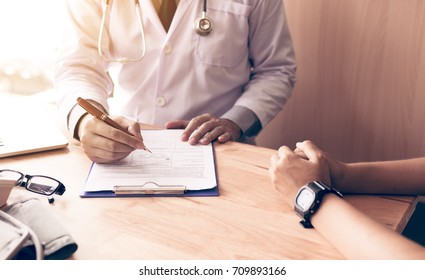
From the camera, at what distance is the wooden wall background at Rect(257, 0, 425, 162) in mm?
1472

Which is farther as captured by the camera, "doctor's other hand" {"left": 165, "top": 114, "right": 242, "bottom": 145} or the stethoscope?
the stethoscope

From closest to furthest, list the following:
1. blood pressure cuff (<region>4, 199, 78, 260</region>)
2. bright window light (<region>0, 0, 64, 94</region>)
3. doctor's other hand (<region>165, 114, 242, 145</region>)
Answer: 1. blood pressure cuff (<region>4, 199, 78, 260</region>)
2. doctor's other hand (<region>165, 114, 242, 145</region>)
3. bright window light (<region>0, 0, 64, 94</region>)

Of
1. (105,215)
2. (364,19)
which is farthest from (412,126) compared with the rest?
(105,215)

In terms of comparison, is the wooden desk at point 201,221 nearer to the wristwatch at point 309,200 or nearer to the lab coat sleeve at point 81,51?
the wristwatch at point 309,200

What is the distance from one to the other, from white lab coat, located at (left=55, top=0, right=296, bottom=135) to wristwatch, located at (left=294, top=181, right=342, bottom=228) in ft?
1.73

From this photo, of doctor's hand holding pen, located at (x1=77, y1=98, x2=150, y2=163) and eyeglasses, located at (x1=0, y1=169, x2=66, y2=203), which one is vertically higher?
doctor's hand holding pen, located at (x1=77, y1=98, x2=150, y2=163)

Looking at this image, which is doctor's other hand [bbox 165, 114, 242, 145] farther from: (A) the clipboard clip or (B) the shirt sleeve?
(A) the clipboard clip

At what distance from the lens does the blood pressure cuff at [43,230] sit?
2.18 feet

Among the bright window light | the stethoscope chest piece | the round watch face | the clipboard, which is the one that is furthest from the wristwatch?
the bright window light

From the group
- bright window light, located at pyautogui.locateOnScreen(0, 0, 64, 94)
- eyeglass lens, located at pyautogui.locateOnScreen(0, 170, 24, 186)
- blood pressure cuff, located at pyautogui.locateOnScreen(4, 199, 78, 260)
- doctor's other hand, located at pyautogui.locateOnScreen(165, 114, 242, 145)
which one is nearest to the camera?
blood pressure cuff, located at pyautogui.locateOnScreen(4, 199, 78, 260)

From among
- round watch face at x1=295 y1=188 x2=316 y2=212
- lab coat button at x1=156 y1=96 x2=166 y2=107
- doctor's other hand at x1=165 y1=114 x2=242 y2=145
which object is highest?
round watch face at x1=295 y1=188 x2=316 y2=212

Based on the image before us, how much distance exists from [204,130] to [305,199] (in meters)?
0.38

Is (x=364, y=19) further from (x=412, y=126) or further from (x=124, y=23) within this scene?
(x=124, y=23)
